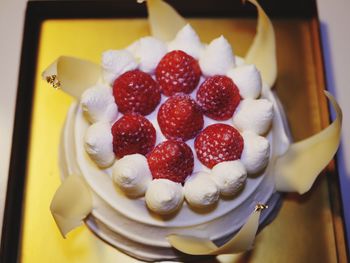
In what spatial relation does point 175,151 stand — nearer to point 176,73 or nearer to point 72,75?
point 176,73

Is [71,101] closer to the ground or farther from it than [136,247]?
farther from it

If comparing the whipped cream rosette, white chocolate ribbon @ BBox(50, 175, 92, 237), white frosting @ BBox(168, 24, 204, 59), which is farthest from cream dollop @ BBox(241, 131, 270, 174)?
white chocolate ribbon @ BBox(50, 175, 92, 237)

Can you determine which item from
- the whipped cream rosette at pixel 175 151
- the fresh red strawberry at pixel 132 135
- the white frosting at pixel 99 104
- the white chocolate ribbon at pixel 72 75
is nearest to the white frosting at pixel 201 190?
the whipped cream rosette at pixel 175 151

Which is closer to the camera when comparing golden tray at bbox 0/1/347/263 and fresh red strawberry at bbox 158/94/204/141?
fresh red strawberry at bbox 158/94/204/141

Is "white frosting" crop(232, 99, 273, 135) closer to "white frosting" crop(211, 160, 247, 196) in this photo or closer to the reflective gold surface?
"white frosting" crop(211, 160, 247, 196)

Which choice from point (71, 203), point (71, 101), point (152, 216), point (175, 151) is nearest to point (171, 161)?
point (175, 151)

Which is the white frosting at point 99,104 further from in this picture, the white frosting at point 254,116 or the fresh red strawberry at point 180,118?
the white frosting at point 254,116
